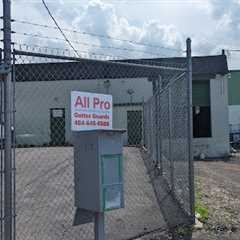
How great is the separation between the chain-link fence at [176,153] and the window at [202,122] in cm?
2094

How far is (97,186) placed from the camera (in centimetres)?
512

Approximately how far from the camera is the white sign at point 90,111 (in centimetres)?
536

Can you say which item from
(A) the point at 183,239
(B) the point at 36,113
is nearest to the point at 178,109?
(A) the point at 183,239

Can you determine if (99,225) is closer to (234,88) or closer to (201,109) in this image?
(201,109)

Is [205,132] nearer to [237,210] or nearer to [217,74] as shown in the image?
[217,74]

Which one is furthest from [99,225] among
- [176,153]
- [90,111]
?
[176,153]

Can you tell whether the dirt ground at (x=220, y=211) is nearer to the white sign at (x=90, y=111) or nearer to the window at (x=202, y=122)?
the white sign at (x=90, y=111)

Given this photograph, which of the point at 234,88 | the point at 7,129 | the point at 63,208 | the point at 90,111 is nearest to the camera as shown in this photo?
the point at 7,129

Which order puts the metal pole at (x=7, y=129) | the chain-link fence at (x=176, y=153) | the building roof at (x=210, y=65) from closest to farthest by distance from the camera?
the metal pole at (x=7, y=129), the chain-link fence at (x=176, y=153), the building roof at (x=210, y=65)

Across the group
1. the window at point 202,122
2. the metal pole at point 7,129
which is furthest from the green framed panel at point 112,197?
the window at point 202,122

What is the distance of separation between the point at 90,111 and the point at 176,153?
4.88m

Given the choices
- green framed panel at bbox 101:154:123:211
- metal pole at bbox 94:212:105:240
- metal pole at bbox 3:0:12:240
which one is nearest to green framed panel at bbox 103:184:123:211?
green framed panel at bbox 101:154:123:211

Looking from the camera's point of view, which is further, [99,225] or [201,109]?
[201,109]

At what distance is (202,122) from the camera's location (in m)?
33.1
